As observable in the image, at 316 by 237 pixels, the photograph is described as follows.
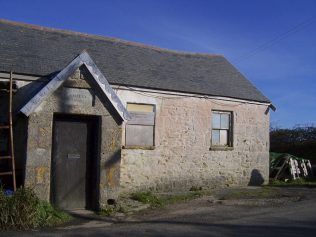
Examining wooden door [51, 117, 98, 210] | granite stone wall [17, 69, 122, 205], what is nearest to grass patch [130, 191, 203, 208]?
granite stone wall [17, 69, 122, 205]

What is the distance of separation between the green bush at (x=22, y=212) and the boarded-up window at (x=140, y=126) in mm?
5129

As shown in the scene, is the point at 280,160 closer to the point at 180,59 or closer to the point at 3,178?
the point at 180,59

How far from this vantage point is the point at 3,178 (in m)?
11.8

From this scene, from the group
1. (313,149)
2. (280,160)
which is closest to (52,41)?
(280,160)

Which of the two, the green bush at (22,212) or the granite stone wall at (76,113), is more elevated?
the granite stone wall at (76,113)

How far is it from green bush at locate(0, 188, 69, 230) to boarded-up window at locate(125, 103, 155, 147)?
513 centimetres

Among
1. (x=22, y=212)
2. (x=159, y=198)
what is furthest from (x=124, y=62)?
(x=22, y=212)

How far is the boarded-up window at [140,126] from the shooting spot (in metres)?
15.1

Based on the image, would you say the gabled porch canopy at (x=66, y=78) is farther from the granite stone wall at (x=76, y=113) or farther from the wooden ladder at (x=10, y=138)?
the wooden ladder at (x=10, y=138)

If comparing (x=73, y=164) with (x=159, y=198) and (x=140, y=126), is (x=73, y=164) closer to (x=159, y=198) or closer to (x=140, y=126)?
(x=159, y=198)

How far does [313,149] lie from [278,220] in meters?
14.2

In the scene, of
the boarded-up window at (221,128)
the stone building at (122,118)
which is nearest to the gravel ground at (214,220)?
the stone building at (122,118)

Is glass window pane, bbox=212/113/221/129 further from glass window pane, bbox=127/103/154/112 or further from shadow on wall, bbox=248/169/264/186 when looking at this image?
glass window pane, bbox=127/103/154/112

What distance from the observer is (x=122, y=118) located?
488 inches
